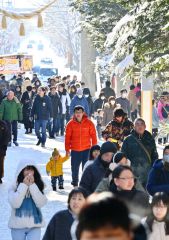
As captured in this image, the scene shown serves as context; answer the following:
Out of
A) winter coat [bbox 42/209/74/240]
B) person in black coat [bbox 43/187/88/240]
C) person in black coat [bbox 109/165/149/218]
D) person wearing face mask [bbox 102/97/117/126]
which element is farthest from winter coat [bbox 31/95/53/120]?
winter coat [bbox 42/209/74/240]

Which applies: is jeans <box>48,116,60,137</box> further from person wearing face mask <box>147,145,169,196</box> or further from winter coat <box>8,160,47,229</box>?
winter coat <box>8,160,47,229</box>

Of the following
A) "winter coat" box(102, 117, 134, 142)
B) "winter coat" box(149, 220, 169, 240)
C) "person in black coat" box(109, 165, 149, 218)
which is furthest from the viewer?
"winter coat" box(102, 117, 134, 142)

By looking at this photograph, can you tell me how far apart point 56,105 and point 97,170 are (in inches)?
691

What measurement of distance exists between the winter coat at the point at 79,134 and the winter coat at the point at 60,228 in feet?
29.1

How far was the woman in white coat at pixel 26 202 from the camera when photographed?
789 centimetres

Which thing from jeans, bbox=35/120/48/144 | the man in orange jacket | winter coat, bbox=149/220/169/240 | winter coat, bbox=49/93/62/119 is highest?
winter coat, bbox=49/93/62/119

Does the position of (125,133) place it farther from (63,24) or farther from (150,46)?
(63,24)

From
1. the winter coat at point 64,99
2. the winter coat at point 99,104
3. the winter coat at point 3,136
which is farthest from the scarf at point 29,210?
the winter coat at point 99,104

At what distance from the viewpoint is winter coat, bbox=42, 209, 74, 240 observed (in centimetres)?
607

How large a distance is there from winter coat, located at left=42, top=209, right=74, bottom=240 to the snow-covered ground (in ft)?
15.2

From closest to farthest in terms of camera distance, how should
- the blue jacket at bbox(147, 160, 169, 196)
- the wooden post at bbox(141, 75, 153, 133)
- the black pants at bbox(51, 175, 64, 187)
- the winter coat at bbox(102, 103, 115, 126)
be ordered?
the blue jacket at bbox(147, 160, 169, 196) < the black pants at bbox(51, 175, 64, 187) < the wooden post at bbox(141, 75, 153, 133) < the winter coat at bbox(102, 103, 115, 126)

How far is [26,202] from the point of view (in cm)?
805

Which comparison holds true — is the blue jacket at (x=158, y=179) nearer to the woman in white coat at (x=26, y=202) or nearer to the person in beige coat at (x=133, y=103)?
the woman in white coat at (x=26, y=202)

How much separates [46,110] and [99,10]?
7392 millimetres
